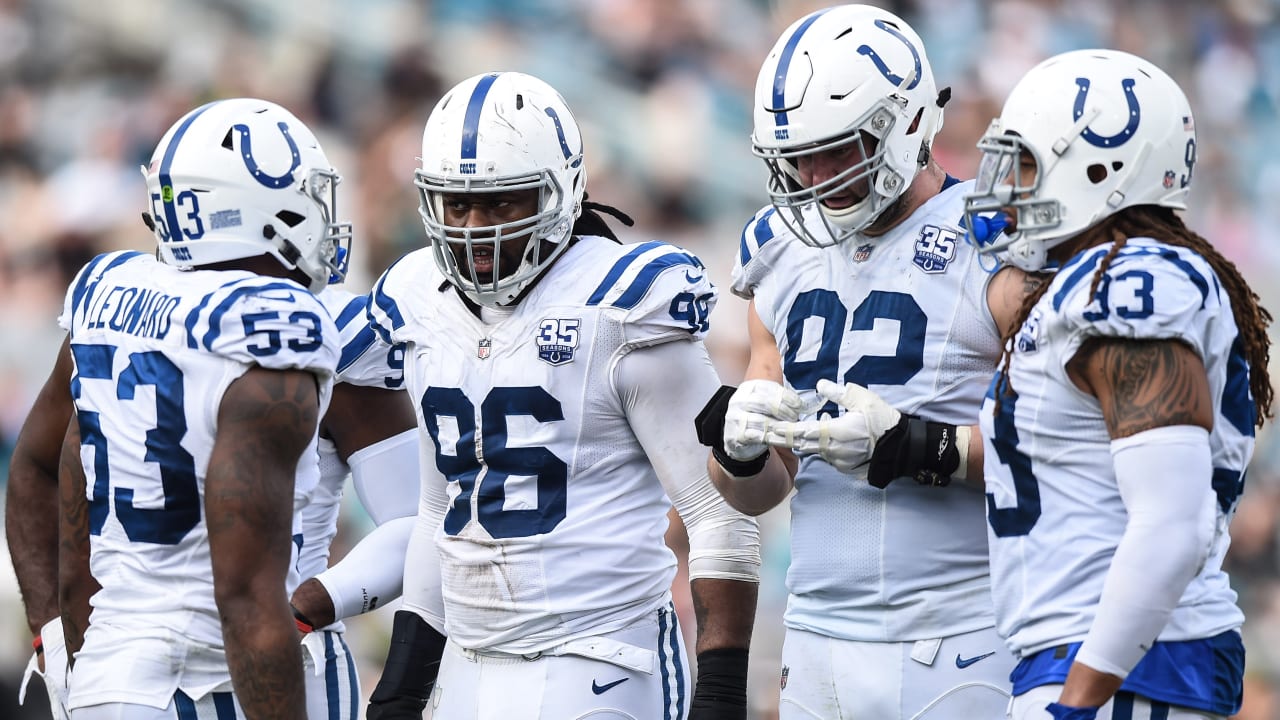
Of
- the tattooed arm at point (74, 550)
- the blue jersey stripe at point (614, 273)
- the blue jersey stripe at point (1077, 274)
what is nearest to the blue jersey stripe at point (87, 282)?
the tattooed arm at point (74, 550)

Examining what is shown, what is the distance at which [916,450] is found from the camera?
3.07 m

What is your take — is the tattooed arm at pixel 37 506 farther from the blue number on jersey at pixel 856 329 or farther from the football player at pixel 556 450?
the blue number on jersey at pixel 856 329

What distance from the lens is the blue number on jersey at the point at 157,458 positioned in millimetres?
3012

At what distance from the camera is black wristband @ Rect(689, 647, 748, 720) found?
10.6 ft

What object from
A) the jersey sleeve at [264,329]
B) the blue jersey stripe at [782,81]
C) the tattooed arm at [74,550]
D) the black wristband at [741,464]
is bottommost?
the tattooed arm at [74,550]

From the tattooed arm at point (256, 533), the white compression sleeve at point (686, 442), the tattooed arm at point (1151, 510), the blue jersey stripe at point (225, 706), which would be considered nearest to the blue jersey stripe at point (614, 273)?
the white compression sleeve at point (686, 442)

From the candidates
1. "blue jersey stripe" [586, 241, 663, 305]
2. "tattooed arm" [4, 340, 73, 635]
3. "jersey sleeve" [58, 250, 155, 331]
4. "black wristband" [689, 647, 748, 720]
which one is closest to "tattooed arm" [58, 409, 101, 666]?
"jersey sleeve" [58, 250, 155, 331]

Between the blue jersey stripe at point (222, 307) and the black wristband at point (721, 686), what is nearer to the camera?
the blue jersey stripe at point (222, 307)

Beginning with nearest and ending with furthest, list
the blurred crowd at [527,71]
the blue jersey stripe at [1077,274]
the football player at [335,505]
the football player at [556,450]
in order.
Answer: the blue jersey stripe at [1077,274], the football player at [556,450], the football player at [335,505], the blurred crowd at [527,71]

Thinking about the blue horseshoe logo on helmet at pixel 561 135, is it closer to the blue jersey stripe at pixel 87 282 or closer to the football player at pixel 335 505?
the football player at pixel 335 505

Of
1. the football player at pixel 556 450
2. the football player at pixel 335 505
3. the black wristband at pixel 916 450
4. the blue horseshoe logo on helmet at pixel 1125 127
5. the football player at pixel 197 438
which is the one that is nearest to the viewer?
the blue horseshoe logo on helmet at pixel 1125 127

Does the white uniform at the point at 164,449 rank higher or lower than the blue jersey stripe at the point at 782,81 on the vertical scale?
lower

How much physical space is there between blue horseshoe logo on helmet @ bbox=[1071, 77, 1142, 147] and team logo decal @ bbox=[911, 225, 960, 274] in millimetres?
461

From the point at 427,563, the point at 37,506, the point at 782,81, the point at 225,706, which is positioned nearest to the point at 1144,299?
the point at 782,81
